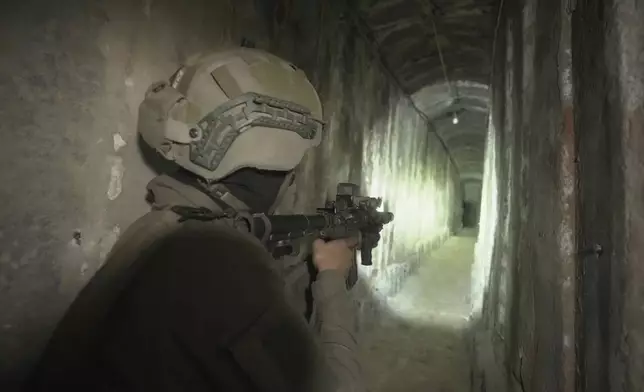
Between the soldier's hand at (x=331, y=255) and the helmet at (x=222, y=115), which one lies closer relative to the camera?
the helmet at (x=222, y=115)

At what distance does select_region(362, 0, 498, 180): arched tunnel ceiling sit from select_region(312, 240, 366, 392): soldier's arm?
2.76 metres

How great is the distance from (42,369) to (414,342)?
3.46 meters

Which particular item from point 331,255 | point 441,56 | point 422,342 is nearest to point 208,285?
point 331,255

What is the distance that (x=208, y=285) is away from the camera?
44.3 inches

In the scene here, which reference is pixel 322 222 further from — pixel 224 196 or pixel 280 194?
pixel 224 196

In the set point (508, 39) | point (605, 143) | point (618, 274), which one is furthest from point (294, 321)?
point (508, 39)

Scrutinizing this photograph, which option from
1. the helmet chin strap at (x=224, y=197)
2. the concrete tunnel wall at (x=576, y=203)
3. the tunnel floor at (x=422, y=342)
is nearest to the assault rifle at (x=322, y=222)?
the helmet chin strap at (x=224, y=197)

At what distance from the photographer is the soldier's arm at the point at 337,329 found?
4.44 ft

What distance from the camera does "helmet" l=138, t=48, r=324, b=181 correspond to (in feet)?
4.75

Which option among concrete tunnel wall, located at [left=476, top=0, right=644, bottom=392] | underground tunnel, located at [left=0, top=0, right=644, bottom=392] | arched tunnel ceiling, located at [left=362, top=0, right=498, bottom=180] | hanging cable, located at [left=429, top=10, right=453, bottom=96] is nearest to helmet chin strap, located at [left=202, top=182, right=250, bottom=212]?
underground tunnel, located at [left=0, top=0, right=644, bottom=392]

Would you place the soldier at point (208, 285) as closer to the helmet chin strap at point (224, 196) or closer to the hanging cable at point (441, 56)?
the helmet chin strap at point (224, 196)

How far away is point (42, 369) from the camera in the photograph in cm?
116

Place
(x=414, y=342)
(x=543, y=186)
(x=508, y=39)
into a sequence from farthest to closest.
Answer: (x=414, y=342), (x=508, y=39), (x=543, y=186)

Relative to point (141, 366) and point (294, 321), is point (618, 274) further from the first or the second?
point (141, 366)
